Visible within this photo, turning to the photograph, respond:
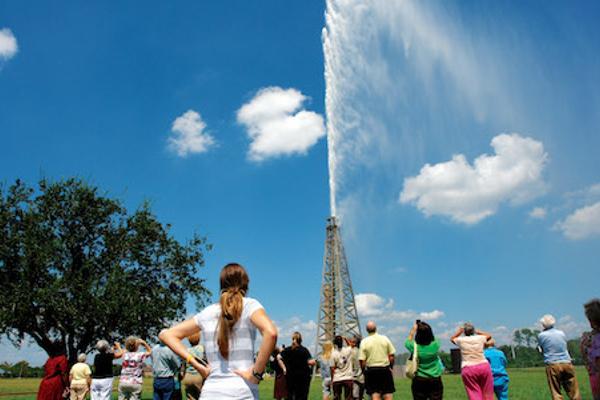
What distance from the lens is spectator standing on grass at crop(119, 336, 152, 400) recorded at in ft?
36.6

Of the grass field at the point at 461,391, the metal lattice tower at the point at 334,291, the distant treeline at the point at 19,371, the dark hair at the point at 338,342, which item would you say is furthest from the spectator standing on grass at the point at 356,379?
the distant treeline at the point at 19,371

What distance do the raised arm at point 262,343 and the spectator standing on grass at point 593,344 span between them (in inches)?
219

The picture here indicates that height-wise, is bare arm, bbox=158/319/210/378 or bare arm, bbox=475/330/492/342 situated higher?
bare arm, bbox=475/330/492/342

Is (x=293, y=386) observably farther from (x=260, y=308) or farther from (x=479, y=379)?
(x=260, y=308)

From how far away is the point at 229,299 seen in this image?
12.0ft

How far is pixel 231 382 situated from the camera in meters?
3.52

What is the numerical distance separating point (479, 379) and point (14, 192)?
28.3 meters

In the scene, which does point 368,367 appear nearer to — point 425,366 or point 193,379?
point 425,366

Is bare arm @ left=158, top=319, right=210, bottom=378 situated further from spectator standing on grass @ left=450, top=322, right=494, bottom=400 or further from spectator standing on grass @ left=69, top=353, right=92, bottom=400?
spectator standing on grass @ left=69, top=353, right=92, bottom=400

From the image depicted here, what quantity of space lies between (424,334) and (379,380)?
209cm

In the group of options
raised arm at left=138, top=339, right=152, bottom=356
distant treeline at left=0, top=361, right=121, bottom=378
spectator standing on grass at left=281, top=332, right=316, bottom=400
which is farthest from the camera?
distant treeline at left=0, top=361, right=121, bottom=378

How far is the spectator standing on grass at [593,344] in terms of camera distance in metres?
7.05

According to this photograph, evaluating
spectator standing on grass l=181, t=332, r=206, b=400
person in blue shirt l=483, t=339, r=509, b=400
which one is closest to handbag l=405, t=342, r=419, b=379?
person in blue shirt l=483, t=339, r=509, b=400

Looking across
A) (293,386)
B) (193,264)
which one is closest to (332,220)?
(193,264)
